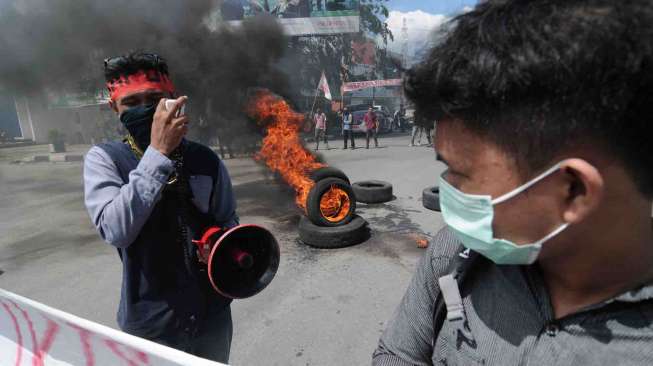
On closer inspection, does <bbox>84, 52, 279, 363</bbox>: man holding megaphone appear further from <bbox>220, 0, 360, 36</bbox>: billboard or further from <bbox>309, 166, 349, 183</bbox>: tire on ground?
<bbox>220, 0, 360, 36</bbox>: billboard

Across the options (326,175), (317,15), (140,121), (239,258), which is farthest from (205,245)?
(317,15)

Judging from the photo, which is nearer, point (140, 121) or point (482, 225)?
point (482, 225)

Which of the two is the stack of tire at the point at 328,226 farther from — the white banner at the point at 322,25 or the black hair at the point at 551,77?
the white banner at the point at 322,25

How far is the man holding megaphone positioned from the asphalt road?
1.33 meters

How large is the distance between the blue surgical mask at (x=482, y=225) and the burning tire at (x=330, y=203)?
4167 millimetres

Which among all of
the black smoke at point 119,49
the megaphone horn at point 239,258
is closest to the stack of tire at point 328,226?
the megaphone horn at point 239,258

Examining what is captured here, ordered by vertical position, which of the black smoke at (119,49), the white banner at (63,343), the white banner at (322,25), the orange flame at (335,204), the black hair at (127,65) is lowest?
the orange flame at (335,204)

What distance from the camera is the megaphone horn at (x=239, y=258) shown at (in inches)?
67.7

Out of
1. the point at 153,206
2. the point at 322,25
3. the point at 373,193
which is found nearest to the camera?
the point at 153,206

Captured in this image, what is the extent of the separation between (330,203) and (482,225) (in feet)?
15.0

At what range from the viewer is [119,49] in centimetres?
917

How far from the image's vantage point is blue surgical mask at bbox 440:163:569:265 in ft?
2.83

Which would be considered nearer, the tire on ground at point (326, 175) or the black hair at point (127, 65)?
the black hair at point (127, 65)

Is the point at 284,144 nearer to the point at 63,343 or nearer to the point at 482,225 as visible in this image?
the point at 63,343
